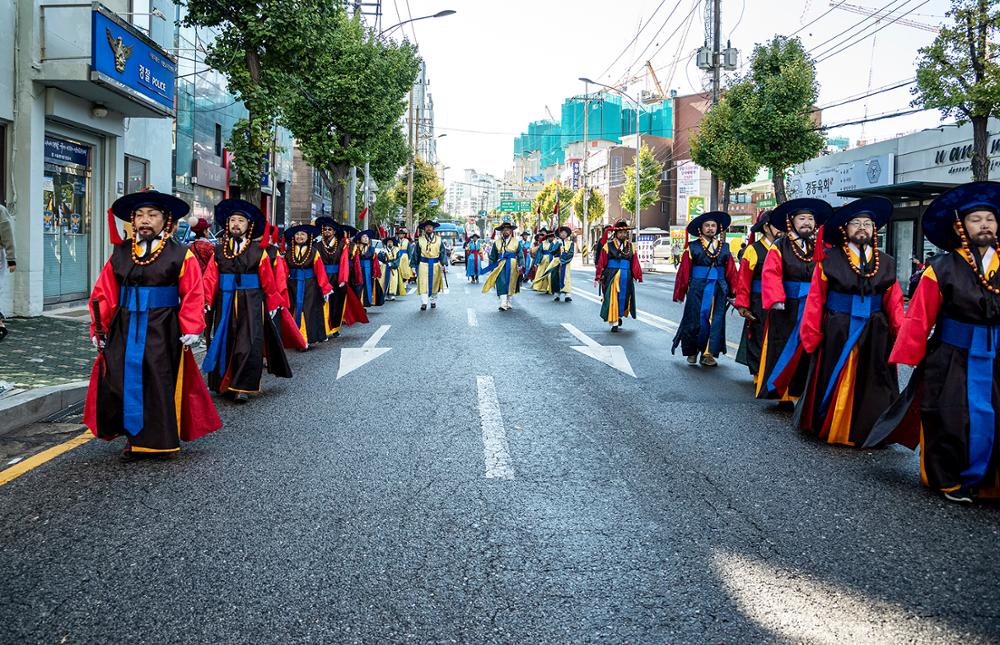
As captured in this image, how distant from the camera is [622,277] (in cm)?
1363

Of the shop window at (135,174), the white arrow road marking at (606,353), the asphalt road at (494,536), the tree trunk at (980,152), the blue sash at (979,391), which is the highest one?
the tree trunk at (980,152)

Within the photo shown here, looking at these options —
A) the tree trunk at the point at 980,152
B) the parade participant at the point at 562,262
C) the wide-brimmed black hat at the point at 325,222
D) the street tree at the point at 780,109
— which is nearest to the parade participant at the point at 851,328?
the wide-brimmed black hat at the point at 325,222

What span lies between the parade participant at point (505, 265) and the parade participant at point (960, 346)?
1384 cm

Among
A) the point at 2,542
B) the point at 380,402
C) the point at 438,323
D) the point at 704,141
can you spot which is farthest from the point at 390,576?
the point at 704,141

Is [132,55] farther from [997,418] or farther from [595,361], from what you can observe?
[997,418]

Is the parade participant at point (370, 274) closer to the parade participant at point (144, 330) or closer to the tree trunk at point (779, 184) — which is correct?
the parade participant at point (144, 330)

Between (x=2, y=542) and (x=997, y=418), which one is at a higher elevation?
(x=997, y=418)

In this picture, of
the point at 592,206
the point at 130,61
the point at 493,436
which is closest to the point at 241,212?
the point at 493,436

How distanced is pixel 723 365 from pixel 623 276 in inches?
145

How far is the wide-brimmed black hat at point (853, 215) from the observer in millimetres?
6094

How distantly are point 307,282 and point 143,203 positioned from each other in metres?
6.38

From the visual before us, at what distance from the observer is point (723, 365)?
10.3 meters

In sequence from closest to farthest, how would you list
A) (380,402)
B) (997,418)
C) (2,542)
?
(2,542), (997,418), (380,402)

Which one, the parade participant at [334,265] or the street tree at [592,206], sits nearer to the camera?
the parade participant at [334,265]
